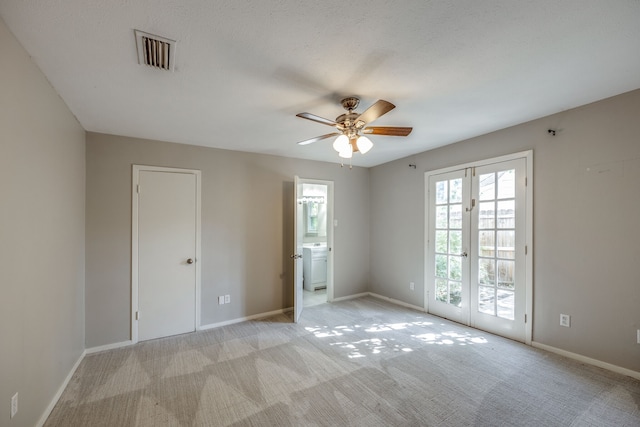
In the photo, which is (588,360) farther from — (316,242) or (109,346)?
(109,346)

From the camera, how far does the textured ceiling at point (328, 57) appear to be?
1392 mm

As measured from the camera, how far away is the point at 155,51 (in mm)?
1692

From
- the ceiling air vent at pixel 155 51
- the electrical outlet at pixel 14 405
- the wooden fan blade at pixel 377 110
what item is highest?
the ceiling air vent at pixel 155 51

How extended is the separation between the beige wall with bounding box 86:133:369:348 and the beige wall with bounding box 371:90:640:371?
2.62 meters

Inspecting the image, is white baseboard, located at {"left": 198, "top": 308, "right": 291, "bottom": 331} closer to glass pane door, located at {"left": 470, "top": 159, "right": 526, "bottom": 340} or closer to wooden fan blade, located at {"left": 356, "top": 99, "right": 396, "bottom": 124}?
glass pane door, located at {"left": 470, "top": 159, "right": 526, "bottom": 340}

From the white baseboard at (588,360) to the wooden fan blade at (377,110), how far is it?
302 cm

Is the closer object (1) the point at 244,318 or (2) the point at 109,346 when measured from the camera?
(2) the point at 109,346

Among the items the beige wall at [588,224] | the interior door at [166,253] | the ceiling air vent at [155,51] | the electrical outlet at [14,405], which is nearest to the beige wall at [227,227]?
the interior door at [166,253]

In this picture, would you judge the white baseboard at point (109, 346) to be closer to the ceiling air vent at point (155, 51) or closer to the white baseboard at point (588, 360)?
the ceiling air vent at point (155, 51)

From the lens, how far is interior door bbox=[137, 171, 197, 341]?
10.8 feet

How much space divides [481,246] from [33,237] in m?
4.30

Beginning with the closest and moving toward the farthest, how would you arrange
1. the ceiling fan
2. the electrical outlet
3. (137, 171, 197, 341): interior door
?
the electrical outlet → the ceiling fan → (137, 171, 197, 341): interior door

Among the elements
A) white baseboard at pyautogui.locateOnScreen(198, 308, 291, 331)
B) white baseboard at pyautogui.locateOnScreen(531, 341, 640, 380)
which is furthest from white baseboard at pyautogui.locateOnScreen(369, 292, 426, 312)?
white baseboard at pyautogui.locateOnScreen(198, 308, 291, 331)

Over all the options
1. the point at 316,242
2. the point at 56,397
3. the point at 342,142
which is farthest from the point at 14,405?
the point at 316,242
